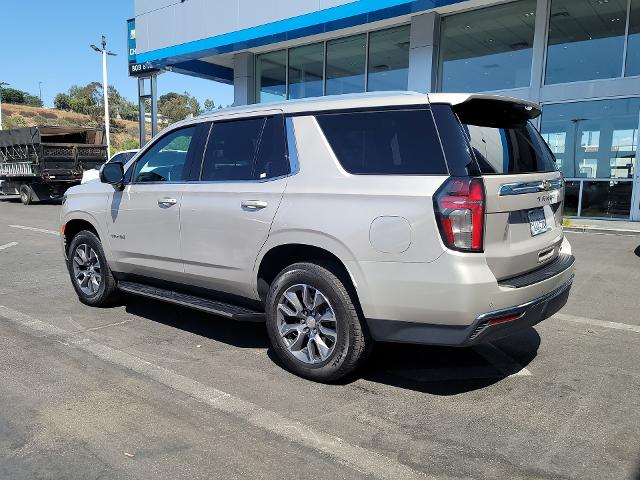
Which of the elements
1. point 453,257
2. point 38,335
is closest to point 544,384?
point 453,257

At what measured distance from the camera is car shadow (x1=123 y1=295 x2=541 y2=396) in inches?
148

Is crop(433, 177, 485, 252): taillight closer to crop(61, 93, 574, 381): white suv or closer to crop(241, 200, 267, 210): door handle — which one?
crop(61, 93, 574, 381): white suv

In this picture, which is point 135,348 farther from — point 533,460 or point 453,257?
point 533,460

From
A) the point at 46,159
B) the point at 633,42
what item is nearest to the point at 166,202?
the point at 633,42

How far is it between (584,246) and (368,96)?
7746 millimetres

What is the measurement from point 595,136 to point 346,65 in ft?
27.0

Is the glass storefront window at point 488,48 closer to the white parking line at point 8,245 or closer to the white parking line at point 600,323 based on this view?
the white parking line at point 600,323

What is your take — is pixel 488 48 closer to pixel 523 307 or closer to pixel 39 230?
pixel 39 230

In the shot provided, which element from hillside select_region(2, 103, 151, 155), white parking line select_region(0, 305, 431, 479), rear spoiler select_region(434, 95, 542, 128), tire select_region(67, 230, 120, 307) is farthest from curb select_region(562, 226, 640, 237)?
hillside select_region(2, 103, 151, 155)

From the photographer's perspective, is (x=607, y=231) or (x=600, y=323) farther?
(x=607, y=231)

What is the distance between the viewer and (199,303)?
14.3ft

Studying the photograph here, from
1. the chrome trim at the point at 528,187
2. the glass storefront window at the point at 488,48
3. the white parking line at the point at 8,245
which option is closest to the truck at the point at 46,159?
the white parking line at the point at 8,245

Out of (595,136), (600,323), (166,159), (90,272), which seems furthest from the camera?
(595,136)

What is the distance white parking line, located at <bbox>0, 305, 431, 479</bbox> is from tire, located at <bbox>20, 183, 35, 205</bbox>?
1771 cm
